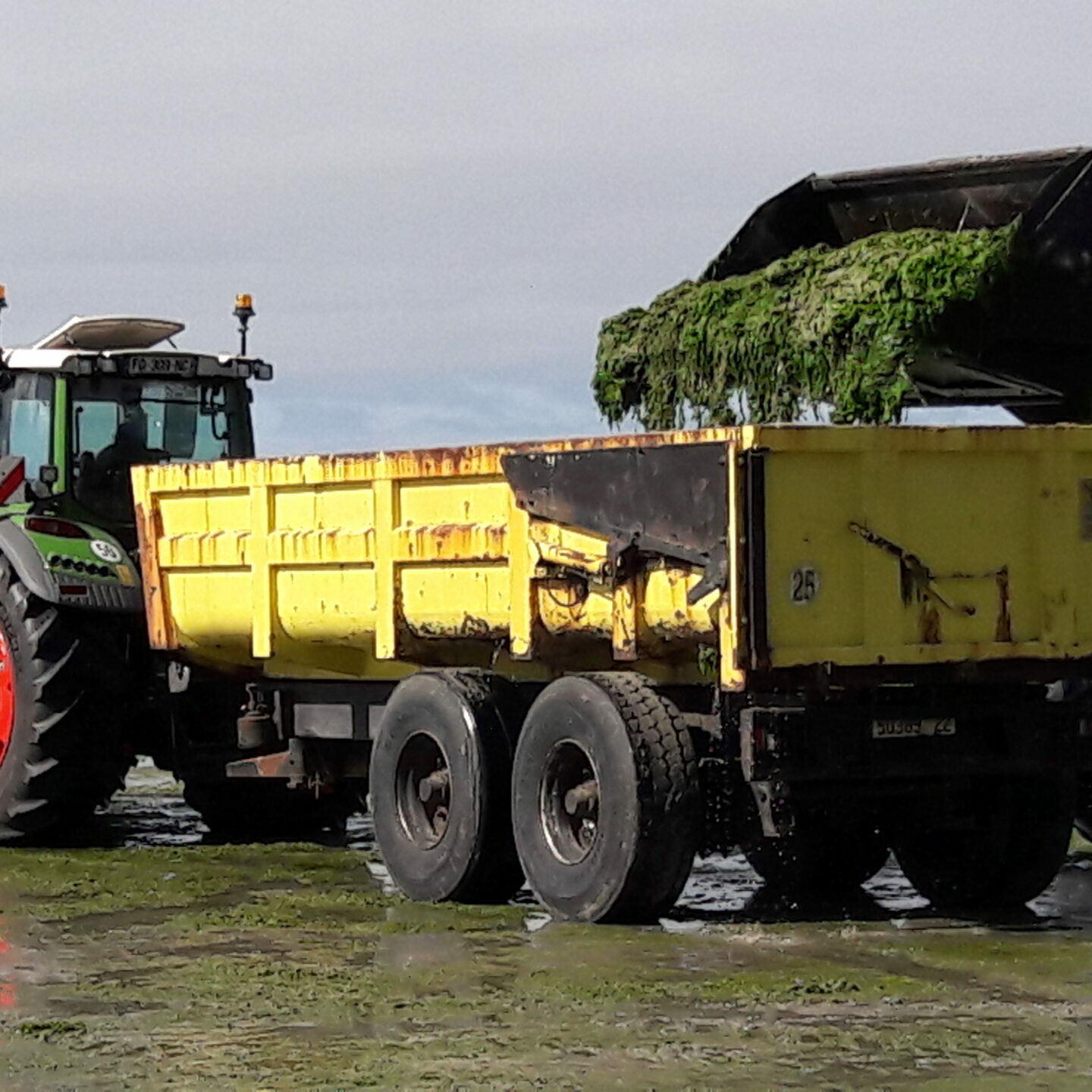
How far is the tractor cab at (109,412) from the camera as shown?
13281 millimetres

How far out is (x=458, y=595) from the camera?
10.8m

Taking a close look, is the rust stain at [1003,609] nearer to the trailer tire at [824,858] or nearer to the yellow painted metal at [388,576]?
the yellow painted metal at [388,576]

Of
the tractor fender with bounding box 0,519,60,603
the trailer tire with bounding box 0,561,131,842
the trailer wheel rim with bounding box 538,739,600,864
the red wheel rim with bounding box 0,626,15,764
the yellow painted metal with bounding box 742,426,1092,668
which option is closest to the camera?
the yellow painted metal with bounding box 742,426,1092,668

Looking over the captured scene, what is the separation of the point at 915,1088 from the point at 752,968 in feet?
6.47

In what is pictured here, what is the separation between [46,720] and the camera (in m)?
12.6

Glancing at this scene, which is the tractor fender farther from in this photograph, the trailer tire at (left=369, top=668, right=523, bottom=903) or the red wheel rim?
the trailer tire at (left=369, top=668, right=523, bottom=903)

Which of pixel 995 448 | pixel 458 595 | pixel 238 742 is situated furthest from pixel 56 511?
pixel 995 448

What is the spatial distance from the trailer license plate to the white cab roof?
18.1 ft

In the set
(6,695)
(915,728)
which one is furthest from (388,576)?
(6,695)

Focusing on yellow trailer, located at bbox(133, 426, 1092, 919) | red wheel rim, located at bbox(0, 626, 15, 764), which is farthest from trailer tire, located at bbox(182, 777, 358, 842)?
yellow trailer, located at bbox(133, 426, 1092, 919)

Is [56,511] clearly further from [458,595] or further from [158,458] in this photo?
[458,595]

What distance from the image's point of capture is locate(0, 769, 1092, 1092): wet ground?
7094 mm

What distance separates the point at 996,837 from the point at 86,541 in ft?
15.9

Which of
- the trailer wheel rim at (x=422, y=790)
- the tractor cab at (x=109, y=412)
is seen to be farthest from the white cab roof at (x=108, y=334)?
the trailer wheel rim at (x=422, y=790)
